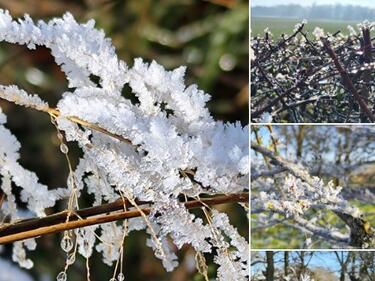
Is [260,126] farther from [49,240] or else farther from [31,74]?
[31,74]

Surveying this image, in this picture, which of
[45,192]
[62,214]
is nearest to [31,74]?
[45,192]

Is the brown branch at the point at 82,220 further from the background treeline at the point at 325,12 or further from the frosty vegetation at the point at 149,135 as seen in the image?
the background treeline at the point at 325,12

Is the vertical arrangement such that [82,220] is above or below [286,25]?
below

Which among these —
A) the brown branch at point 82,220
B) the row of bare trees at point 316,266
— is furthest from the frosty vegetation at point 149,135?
the row of bare trees at point 316,266

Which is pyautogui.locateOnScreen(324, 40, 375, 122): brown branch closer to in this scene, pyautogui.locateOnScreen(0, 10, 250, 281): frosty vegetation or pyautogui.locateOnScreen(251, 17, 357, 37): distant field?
pyautogui.locateOnScreen(251, 17, 357, 37): distant field

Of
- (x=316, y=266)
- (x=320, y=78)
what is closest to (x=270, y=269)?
(x=316, y=266)

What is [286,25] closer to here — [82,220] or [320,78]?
[320,78]
